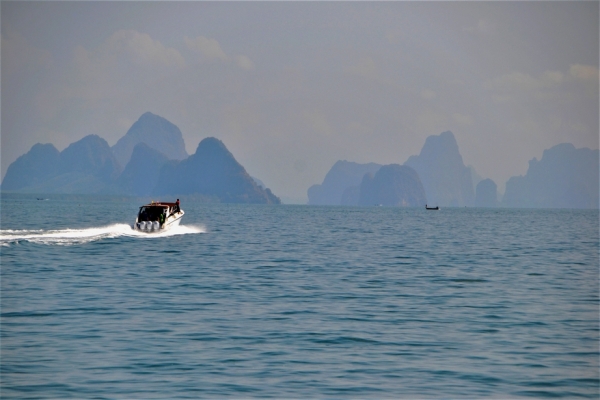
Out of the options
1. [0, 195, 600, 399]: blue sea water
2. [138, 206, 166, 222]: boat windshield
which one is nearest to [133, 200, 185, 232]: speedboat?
[138, 206, 166, 222]: boat windshield

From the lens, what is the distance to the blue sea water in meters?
17.1

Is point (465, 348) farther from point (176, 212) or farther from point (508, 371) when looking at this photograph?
point (176, 212)

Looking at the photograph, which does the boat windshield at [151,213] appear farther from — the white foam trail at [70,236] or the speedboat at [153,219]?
the white foam trail at [70,236]

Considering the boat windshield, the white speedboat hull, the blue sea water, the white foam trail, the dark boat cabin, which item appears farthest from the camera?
the boat windshield

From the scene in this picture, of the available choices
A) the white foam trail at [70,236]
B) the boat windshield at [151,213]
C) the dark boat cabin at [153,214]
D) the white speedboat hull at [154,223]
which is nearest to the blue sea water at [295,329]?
the white foam trail at [70,236]

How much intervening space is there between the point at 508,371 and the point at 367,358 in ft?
12.0

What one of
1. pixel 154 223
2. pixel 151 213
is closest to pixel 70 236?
pixel 154 223

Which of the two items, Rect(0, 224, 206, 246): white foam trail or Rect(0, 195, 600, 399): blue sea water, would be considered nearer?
Rect(0, 195, 600, 399): blue sea water

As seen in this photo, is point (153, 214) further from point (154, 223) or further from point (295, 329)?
point (295, 329)

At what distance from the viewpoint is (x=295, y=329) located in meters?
23.0

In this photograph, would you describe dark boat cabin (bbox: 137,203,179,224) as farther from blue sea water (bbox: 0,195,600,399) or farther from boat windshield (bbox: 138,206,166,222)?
blue sea water (bbox: 0,195,600,399)

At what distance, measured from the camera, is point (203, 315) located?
25.4m

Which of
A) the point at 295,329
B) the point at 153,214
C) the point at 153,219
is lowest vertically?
the point at 295,329

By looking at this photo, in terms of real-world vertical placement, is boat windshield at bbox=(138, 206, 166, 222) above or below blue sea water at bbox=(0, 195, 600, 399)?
above
